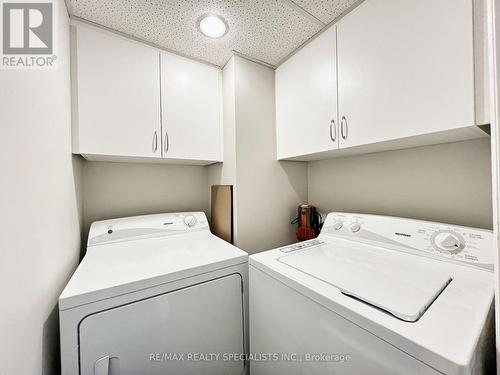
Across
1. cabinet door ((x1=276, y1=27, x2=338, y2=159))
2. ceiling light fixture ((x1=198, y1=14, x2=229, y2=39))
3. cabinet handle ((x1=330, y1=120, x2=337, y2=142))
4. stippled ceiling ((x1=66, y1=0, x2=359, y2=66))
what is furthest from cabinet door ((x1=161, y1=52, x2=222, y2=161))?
cabinet handle ((x1=330, y1=120, x2=337, y2=142))

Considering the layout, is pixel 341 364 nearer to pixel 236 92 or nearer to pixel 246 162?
pixel 246 162

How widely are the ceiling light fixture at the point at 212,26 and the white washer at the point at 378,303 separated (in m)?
1.37

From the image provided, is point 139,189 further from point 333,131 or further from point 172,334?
point 333,131

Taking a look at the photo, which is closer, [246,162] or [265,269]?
[265,269]

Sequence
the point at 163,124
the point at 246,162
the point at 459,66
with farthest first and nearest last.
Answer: the point at 246,162 → the point at 163,124 → the point at 459,66

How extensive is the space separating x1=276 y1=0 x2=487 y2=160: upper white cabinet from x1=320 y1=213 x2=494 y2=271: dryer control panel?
0.42 m

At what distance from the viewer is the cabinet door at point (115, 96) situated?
1108mm

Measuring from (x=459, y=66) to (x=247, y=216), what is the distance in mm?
1276

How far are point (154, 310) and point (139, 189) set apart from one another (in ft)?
3.46

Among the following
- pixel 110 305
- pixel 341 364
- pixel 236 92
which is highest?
pixel 236 92

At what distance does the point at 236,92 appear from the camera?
1.41m

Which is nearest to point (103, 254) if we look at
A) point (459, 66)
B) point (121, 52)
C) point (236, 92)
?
point (121, 52)

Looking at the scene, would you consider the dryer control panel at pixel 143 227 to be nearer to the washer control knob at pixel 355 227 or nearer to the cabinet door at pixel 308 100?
the cabinet door at pixel 308 100

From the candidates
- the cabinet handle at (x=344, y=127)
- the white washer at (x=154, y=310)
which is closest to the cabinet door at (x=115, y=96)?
the white washer at (x=154, y=310)
